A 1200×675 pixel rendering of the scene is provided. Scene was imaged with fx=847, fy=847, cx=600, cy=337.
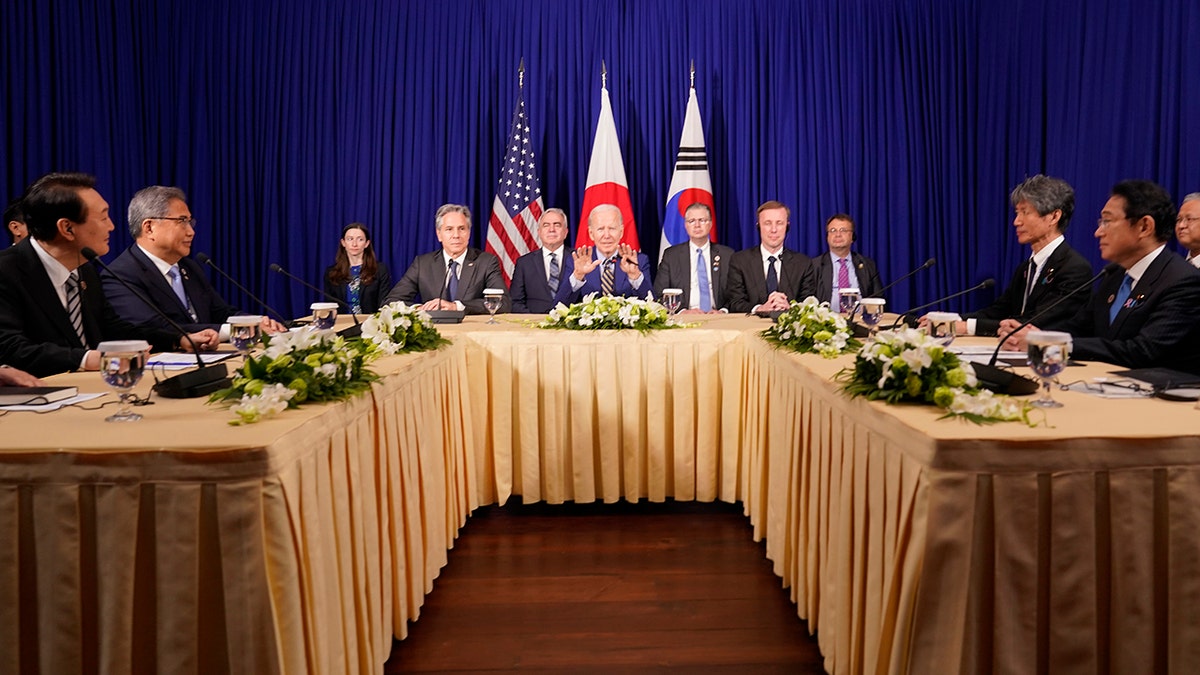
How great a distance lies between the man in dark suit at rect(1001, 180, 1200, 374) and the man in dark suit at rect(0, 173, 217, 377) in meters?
3.07

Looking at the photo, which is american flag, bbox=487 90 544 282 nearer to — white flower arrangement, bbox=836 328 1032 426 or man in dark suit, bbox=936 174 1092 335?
man in dark suit, bbox=936 174 1092 335

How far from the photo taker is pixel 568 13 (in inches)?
253

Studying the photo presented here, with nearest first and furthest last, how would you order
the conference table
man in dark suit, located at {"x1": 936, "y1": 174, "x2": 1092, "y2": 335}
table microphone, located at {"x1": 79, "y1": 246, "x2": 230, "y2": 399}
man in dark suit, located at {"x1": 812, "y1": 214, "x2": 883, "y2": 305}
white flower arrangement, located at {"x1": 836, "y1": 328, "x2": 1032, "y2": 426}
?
the conference table
white flower arrangement, located at {"x1": 836, "y1": 328, "x2": 1032, "y2": 426}
table microphone, located at {"x1": 79, "y1": 246, "x2": 230, "y2": 399}
man in dark suit, located at {"x1": 936, "y1": 174, "x2": 1092, "y2": 335}
man in dark suit, located at {"x1": 812, "y1": 214, "x2": 883, "y2": 305}

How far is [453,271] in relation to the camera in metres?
5.28

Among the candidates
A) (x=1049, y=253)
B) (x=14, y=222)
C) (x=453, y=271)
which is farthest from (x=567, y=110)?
(x=1049, y=253)

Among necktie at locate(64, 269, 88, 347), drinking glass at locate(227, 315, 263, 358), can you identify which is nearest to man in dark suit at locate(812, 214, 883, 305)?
drinking glass at locate(227, 315, 263, 358)

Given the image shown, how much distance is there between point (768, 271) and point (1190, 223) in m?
2.12

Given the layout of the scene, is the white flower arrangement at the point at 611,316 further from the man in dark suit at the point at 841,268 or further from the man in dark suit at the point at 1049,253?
the man in dark suit at the point at 841,268

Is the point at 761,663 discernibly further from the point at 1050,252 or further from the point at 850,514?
the point at 1050,252

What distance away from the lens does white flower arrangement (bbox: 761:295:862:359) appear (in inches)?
103

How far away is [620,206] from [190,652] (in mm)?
5061

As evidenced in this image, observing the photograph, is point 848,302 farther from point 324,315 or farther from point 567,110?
point 567,110

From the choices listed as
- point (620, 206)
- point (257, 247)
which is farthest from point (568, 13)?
point (257, 247)

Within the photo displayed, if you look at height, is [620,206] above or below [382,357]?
above
